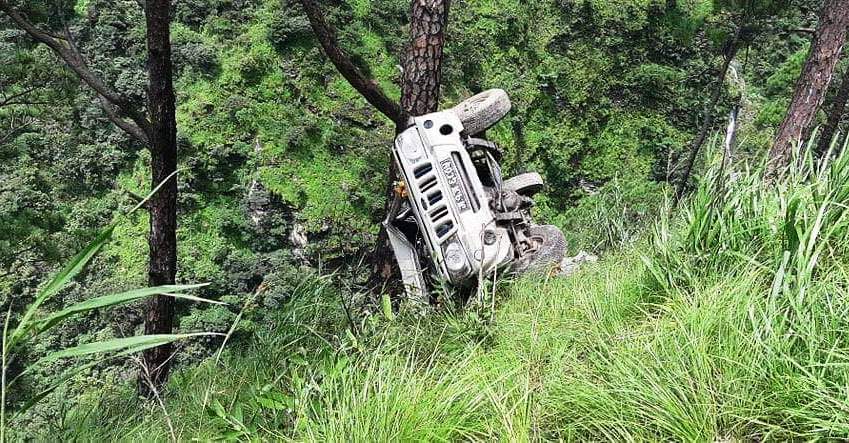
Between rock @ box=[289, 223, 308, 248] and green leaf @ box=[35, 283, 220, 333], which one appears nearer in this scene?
green leaf @ box=[35, 283, 220, 333]

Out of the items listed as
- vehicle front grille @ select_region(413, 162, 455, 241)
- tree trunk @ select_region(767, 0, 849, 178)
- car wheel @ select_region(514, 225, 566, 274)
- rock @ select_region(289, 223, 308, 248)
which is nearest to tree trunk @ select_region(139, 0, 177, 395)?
vehicle front grille @ select_region(413, 162, 455, 241)

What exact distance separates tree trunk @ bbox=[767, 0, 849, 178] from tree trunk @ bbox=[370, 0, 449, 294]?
314 centimetres

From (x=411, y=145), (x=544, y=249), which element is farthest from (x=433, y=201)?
(x=544, y=249)

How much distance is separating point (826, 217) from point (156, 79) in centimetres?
400

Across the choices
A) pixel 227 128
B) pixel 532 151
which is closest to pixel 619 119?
pixel 532 151

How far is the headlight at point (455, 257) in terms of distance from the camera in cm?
421

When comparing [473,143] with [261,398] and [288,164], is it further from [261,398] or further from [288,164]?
[288,164]

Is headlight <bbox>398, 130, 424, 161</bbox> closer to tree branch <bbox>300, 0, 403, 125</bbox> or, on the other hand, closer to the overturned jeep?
the overturned jeep

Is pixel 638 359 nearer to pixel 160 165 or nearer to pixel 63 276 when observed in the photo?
pixel 63 276

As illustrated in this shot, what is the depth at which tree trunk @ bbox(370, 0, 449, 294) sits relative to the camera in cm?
519

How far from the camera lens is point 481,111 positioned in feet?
16.3

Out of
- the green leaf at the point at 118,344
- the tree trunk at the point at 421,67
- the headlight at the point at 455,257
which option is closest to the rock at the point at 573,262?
the headlight at the point at 455,257

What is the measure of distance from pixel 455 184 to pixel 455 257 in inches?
24.4

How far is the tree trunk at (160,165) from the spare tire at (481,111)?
7.33ft
